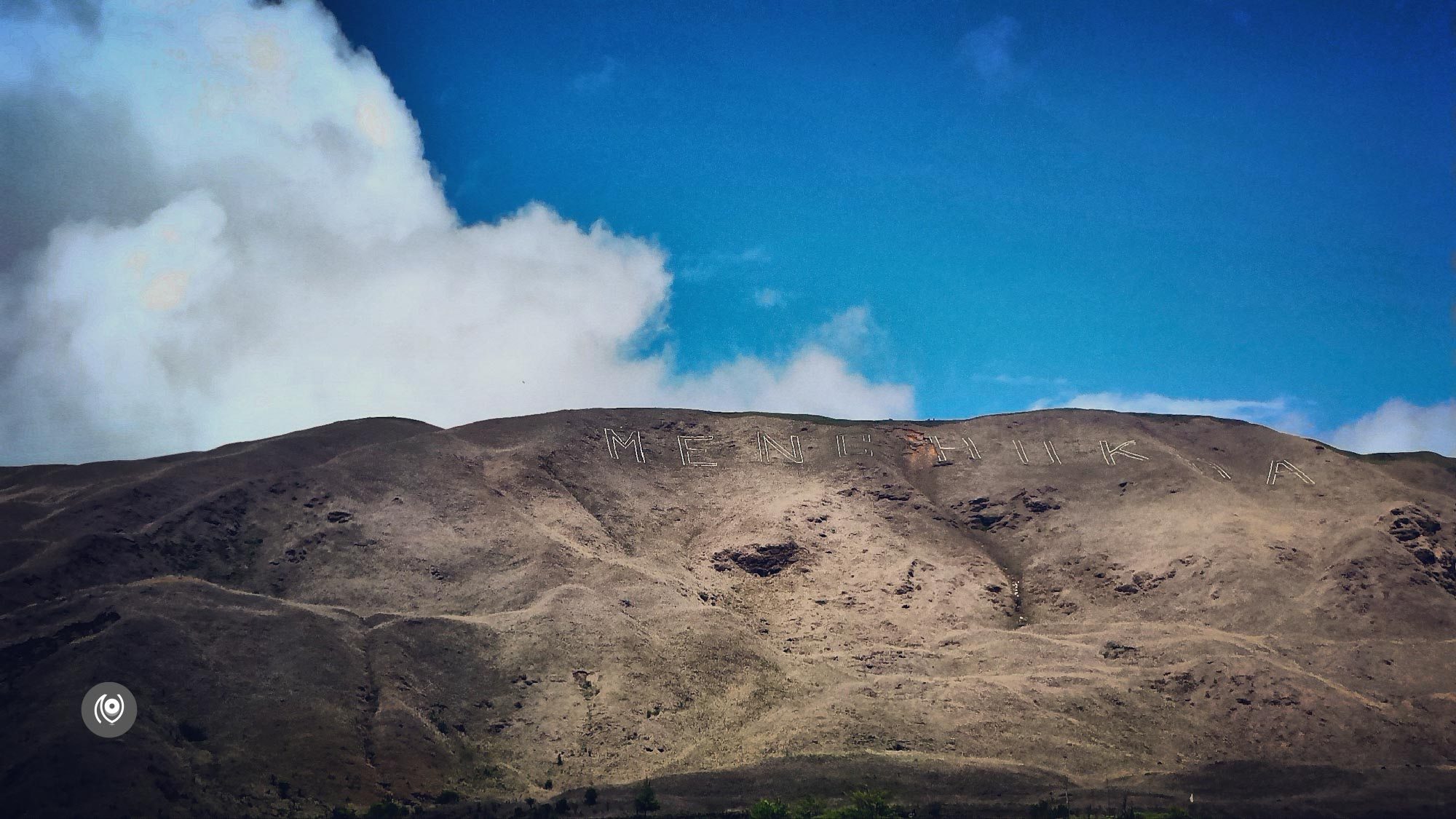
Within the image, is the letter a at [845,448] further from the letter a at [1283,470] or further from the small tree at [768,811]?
the small tree at [768,811]

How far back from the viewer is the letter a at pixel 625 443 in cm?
13634

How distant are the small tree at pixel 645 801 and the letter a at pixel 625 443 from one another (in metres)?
58.0

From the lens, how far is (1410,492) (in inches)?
4747

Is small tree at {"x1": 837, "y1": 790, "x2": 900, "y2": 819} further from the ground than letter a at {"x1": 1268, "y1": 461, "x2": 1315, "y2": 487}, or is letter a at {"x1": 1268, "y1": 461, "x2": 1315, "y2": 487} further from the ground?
letter a at {"x1": 1268, "y1": 461, "x2": 1315, "y2": 487}

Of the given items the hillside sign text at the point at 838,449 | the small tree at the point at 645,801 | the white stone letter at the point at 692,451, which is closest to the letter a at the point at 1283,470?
the hillside sign text at the point at 838,449

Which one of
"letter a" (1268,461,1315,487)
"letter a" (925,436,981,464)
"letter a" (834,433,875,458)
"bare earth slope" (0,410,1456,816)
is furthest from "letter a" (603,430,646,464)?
"letter a" (1268,461,1315,487)

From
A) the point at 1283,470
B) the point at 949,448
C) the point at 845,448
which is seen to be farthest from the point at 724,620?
the point at 1283,470

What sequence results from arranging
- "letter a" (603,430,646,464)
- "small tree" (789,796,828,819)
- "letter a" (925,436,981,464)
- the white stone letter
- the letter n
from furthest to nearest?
"letter a" (925,436,981,464)
the letter n
the white stone letter
"letter a" (603,430,646,464)
"small tree" (789,796,828,819)

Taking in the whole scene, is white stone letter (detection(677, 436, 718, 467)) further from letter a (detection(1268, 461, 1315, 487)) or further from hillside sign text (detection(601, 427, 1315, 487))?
→ letter a (detection(1268, 461, 1315, 487))

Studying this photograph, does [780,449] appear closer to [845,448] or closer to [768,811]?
[845,448]

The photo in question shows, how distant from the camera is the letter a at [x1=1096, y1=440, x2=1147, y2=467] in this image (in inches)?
5271

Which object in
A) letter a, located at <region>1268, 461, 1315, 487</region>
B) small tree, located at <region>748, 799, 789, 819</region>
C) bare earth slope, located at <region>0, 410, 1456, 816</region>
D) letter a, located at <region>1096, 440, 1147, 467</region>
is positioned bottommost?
small tree, located at <region>748, 799, 789, 819</region>

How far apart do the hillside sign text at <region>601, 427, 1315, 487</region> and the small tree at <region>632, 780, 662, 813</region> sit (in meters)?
57.8

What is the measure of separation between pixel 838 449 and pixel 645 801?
219 ft
